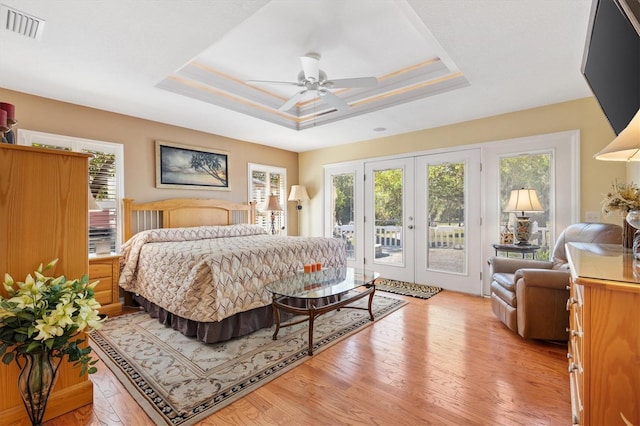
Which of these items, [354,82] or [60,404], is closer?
[60,404]

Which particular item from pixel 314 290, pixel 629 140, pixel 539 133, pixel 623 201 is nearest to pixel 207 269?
pixel 314 290

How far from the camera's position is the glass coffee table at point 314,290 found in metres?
2.57

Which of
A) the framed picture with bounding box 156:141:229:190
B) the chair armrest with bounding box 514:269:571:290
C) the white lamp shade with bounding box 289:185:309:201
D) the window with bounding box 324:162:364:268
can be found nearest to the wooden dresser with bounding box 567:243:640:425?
the chair armrest with bounding box 514:269:571:290

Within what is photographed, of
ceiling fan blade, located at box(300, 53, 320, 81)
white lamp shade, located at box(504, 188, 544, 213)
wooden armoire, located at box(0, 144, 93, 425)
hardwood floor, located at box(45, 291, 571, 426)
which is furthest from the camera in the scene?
white lamp shade, located at box(504, 188, 544, 213)

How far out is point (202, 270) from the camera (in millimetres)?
2520

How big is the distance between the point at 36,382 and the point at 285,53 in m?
2.97

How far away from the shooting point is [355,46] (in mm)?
2717

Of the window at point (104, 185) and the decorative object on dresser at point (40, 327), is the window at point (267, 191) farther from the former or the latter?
the decorative object on dresser at point (40, 327)

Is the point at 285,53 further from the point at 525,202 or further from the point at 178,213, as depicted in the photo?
the point at 525,202

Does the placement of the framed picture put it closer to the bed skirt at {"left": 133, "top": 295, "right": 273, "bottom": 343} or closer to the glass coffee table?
the bed skirt at {"left": 133, "top": 295, "right": 273, "bottom": 343}

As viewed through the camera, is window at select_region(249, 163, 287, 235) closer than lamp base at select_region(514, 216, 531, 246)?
No

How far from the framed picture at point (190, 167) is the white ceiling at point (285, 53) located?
482mm

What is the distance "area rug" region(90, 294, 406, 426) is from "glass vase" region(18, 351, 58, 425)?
0.47 metres

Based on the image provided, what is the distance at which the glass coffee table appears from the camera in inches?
101
